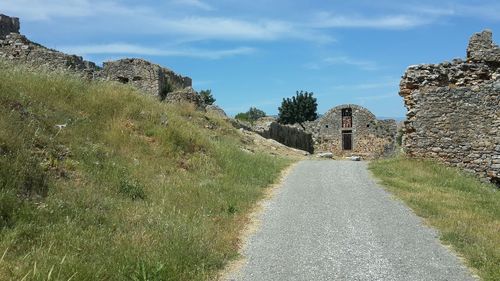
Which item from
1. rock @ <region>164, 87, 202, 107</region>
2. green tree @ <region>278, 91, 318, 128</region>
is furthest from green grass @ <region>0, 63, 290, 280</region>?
green tree @ <region>278, 91, 318, 128</region>

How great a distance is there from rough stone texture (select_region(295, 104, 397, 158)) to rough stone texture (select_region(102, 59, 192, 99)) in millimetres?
23195

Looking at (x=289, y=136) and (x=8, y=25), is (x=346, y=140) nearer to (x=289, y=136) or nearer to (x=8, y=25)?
(x=289, y=136)

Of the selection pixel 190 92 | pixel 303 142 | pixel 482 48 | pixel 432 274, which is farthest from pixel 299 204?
pixel 303 142

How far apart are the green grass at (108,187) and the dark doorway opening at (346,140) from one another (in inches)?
1277

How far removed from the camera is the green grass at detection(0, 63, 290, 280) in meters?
5.45

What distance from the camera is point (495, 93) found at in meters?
17.1

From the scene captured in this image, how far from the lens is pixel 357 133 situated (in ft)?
156

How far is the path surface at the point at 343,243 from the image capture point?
622 centimetres

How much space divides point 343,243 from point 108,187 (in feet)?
13.5

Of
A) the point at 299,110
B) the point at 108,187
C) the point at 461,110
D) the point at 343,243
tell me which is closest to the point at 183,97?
the point at 461,110

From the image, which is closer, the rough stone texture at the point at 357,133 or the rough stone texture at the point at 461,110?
the rough stone texture at the point at 461,110

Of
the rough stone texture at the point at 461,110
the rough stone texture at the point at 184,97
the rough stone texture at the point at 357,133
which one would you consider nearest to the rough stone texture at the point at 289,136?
the rough stone texture at the point at 357,133

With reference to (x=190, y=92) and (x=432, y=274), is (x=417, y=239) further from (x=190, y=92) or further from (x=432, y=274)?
(x=190, y=92)

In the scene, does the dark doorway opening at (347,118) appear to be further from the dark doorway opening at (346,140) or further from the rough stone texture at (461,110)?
the rough stone texture at (461,110)
